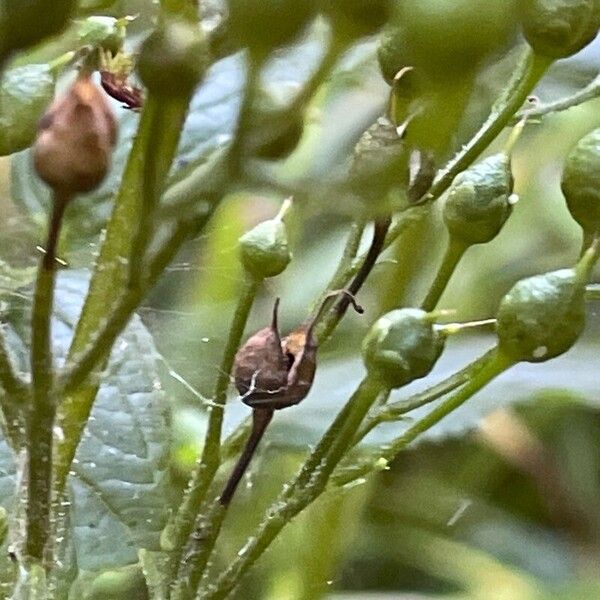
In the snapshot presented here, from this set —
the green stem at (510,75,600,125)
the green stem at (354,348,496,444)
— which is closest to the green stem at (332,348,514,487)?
the green stem at (354,348,496,444)

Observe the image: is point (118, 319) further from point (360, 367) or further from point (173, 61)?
point (360, 367)

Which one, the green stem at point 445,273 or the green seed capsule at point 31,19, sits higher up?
the green seed capsule at point 31,19

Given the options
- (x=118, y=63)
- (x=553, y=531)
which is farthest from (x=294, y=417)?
(x=553, y=531)

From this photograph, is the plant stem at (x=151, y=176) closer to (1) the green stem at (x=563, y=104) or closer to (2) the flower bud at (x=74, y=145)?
(2) the flower bud at (x=74, y=145)

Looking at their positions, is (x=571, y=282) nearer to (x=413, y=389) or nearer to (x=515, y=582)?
(x=413, y=389)

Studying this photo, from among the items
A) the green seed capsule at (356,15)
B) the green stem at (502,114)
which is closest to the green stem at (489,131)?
the green stem at (502,114)

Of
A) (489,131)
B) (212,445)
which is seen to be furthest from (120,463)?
(489,131)
